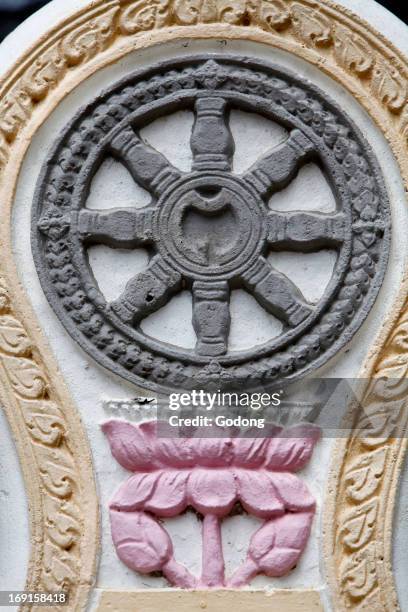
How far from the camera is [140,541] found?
Answer: 2953 millimetres

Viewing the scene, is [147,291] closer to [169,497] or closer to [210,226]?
[210,226]

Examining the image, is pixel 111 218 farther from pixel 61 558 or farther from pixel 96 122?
pixel 61 558

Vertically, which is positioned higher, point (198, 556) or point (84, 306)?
point (84, 306)

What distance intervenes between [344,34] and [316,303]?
0.73 metres

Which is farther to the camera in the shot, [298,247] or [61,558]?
[298,247]

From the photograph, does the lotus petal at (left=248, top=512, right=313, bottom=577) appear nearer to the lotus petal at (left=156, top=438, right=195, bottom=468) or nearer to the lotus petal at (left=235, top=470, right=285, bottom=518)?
the lotus petal at (left=235, top=470, right=285, bottom=518)

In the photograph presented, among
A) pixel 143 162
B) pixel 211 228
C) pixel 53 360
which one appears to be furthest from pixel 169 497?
pixel 143 162

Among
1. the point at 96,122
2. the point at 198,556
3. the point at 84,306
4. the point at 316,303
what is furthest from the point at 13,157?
the point at 198,556

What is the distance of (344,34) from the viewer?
3.27 m

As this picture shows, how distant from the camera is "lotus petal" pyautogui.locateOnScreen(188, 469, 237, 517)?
2959mm

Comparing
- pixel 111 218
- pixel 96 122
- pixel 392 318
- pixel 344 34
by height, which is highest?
pixel 344 34

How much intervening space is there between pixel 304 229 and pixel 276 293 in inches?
7.2

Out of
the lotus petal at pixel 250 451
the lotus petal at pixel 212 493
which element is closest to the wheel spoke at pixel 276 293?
the lotus petal at pixel 250 451

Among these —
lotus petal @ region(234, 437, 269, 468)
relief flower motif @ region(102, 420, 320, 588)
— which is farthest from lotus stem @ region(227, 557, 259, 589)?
lotus petal @ region(234, 437, 269, 468)
